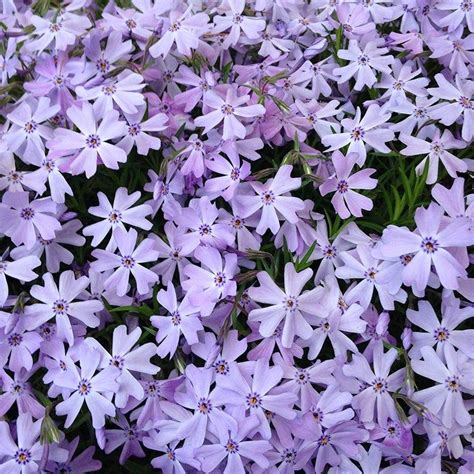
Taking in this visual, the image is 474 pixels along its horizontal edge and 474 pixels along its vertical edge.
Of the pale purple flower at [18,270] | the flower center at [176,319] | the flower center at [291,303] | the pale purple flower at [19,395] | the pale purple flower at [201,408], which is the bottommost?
the pale purple flower at [19,395]

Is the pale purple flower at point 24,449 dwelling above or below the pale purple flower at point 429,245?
below

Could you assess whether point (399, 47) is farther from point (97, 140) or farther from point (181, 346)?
point (181, 346)

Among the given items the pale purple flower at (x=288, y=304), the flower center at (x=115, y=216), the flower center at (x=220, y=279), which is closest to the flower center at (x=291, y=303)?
the pale purple flower at (x=288, y=304)

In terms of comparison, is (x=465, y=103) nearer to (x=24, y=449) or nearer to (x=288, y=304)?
(x=288, y=304)

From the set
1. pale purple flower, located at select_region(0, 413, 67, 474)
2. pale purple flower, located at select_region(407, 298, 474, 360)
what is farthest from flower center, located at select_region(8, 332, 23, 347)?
pale purple flower, located at select_region(407, 298, 474, 360)

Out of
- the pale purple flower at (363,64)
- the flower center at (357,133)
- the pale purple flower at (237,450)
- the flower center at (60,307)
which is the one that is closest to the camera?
the pale purple flower at (237,450)

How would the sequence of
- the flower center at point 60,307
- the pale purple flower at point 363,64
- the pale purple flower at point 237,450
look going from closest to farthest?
the pale purple flower at point 237,450
the flower center at point 60,307
the pale purple flower at point 363,64

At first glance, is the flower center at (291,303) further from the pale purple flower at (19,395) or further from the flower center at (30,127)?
the flower center at (30,127)

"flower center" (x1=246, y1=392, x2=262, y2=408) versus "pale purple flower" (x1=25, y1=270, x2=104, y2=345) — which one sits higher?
"pale purple flower" (x1=25, y1=270, x2=104, y2=345)

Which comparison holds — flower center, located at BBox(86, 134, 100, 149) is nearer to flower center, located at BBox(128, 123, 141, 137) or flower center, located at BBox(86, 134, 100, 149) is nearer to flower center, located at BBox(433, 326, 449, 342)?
flower center, located at BBox(128, 123, 141, 137)
